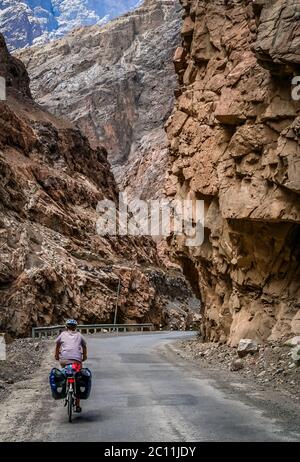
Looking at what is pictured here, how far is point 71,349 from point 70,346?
0.06 m

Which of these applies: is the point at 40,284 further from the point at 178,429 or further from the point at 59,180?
the point at 178,429

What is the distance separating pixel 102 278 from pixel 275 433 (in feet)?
125

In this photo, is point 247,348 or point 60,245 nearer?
point 247,348

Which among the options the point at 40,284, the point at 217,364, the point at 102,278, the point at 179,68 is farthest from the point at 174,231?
the point at 102,278

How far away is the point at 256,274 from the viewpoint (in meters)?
20.9

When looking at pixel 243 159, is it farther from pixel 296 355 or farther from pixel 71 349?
pixel 71 349

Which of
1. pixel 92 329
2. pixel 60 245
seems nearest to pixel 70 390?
pixel 92 329

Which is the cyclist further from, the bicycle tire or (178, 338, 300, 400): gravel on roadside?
(178, 338, 300, 400): gravel on roadside

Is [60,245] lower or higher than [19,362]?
higher

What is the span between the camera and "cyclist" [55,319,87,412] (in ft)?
33.1

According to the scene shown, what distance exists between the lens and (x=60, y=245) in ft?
150

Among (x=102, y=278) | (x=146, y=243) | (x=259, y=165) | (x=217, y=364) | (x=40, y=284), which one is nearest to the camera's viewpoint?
(x=217, y=364)

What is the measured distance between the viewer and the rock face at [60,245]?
39.1 meters

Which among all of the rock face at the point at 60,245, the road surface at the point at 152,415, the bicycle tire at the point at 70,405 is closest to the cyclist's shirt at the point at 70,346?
the bicycle tire at the point at 70,405
